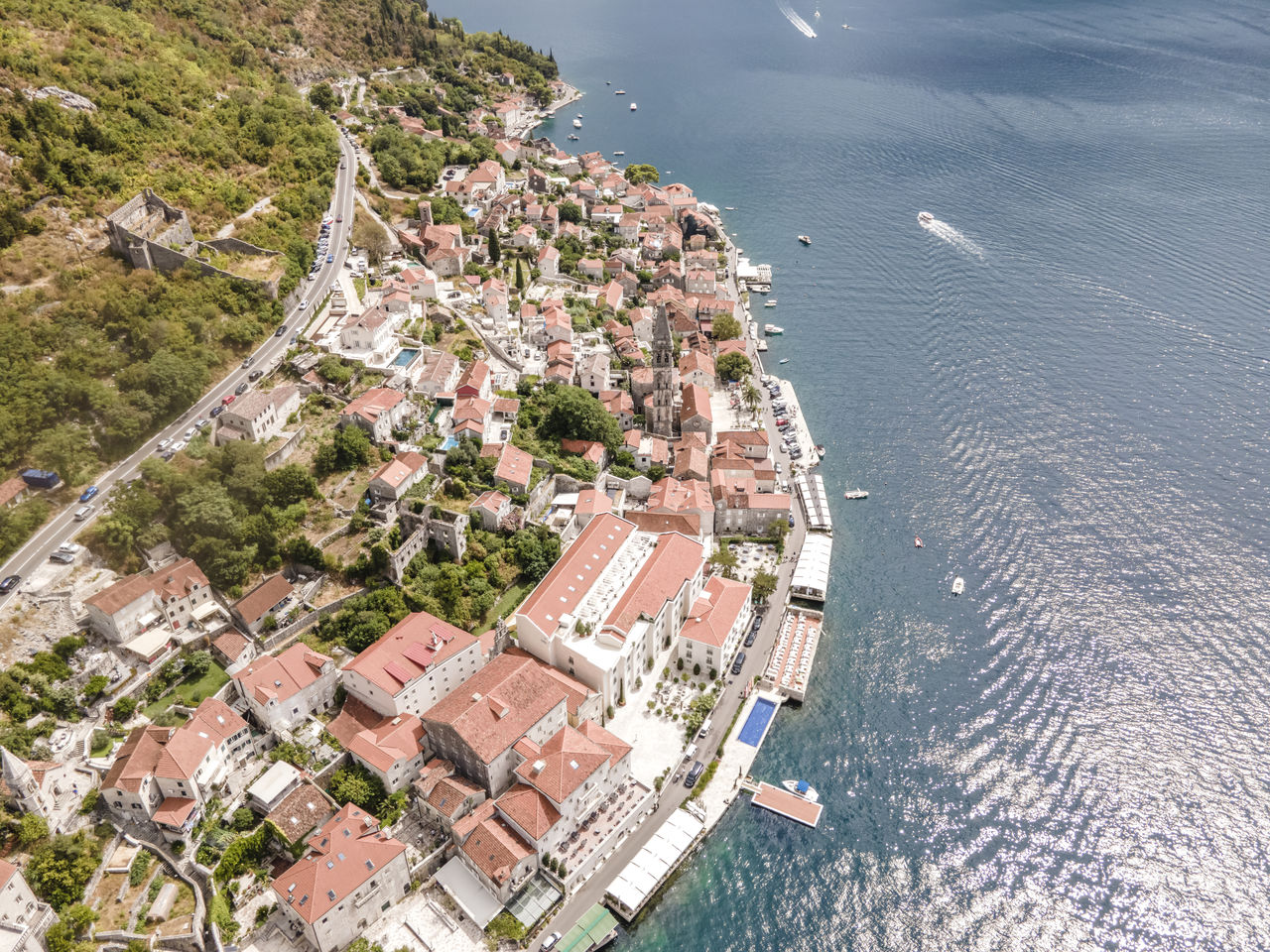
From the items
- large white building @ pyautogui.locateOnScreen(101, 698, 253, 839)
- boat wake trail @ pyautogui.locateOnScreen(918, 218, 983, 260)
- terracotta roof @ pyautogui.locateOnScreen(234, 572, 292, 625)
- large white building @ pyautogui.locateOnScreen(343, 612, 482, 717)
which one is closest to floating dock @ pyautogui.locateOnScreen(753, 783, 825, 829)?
large white building @ pyautogui.locateOnScreen(343, 612, 482, 717)

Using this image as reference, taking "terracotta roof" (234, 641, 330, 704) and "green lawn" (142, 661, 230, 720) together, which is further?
"green lawn" (142, 661, 230, 720)

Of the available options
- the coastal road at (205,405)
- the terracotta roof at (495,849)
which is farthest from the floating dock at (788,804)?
the coastal road at (205,405)

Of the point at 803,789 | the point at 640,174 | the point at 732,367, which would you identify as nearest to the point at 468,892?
the point at 803,789

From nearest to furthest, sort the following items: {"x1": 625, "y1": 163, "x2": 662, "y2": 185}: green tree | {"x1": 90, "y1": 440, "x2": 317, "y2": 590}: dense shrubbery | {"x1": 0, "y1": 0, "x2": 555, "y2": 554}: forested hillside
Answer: {"x1": 90, "y1": 440, "x2": 317, "y2": 590}: dense shrubbery, {"x1": 0, "y1": 0, "x2": 555, "y2": 554}: forested hillside, {"x1": 625, "y1": 163, "x2": 662, "y2": 185}: green tree

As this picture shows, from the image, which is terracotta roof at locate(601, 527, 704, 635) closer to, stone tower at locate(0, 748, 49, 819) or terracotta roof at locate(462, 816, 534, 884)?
terracotta roof at locate(462, 816, 534, 884)

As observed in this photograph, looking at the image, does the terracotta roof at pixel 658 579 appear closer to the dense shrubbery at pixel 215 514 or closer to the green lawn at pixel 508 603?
the green lawn at pixel 508 603

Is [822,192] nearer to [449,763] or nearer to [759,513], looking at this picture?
[759,513]
